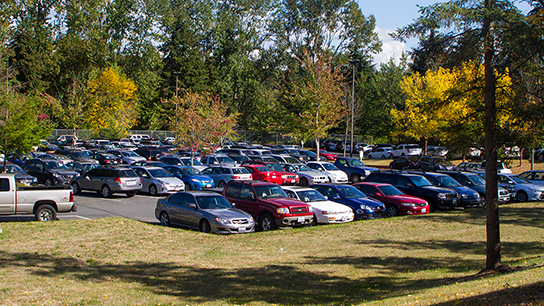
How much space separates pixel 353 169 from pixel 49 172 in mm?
19924

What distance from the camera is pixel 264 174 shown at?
29.6m

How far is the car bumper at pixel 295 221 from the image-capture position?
16.5 m

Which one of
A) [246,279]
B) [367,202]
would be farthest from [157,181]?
[246,279]

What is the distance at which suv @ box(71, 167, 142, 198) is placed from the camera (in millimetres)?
24578

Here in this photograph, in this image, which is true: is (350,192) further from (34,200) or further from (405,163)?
(405,163)

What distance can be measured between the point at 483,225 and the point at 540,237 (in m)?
2.39

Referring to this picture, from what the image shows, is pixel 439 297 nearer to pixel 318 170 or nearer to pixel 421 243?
pixel 421 243

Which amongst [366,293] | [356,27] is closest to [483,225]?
[366,293]

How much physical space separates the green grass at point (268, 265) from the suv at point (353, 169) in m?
16.5

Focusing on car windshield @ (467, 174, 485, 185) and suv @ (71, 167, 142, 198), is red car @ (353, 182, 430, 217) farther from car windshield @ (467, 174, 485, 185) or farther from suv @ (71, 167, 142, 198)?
suv @ (71, 167, 142, 198)

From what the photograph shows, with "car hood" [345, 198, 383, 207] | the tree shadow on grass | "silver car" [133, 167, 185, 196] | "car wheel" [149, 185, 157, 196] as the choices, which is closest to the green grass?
the tree shadow on grass

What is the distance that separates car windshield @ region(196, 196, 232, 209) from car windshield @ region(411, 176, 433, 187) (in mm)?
9921

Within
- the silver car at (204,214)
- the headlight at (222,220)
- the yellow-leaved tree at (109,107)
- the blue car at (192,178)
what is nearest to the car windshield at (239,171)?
the blue car at (192,178)

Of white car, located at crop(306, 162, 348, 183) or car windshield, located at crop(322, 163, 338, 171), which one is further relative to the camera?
car windshield, located at crop(322, 163, 338, 171)
